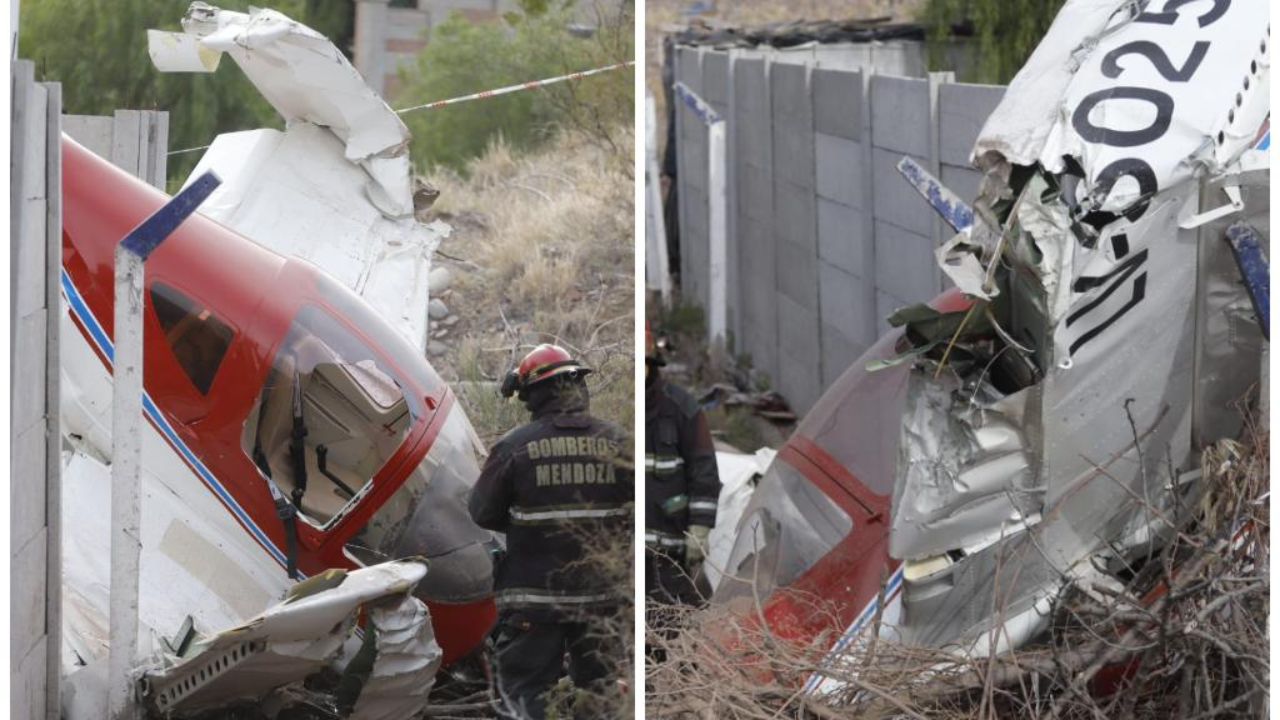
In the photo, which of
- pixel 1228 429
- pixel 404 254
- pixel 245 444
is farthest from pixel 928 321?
pixel 404 254

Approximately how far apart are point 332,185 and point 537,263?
3.18 meters

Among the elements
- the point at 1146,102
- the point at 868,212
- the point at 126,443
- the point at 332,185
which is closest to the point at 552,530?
the point at 126,443

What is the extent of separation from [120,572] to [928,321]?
2311 millimetres

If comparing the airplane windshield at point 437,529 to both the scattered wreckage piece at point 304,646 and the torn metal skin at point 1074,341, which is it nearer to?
the scattered wreckage piece at point 304,646

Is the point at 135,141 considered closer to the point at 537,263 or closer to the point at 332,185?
the point at 332,185

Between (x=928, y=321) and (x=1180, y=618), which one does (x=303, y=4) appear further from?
(x=1180, y=618)

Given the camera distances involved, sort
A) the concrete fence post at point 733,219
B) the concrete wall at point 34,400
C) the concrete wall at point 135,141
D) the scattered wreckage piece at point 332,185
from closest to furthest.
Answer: the concrete wall at point 34,400 < the scattered wreckage piece at point 332,185 < the concrete wall at point 135,141 < the concrete fence post at point 733,219

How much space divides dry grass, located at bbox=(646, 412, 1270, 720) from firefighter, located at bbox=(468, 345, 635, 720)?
467 mm

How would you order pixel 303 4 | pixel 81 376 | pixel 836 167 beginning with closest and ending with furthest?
pixel 81 376, pixel 836 167, pixel 303 4

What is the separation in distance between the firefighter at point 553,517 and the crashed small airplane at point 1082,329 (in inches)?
17.3

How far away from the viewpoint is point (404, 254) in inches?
283

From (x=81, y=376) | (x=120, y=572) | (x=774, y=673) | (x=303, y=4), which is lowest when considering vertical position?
(x=774, y=673)

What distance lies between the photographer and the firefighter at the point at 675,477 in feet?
18.4

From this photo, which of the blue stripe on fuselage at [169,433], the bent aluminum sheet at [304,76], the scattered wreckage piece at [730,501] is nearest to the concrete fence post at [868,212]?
the scattered wreckage piece at [730,501]
